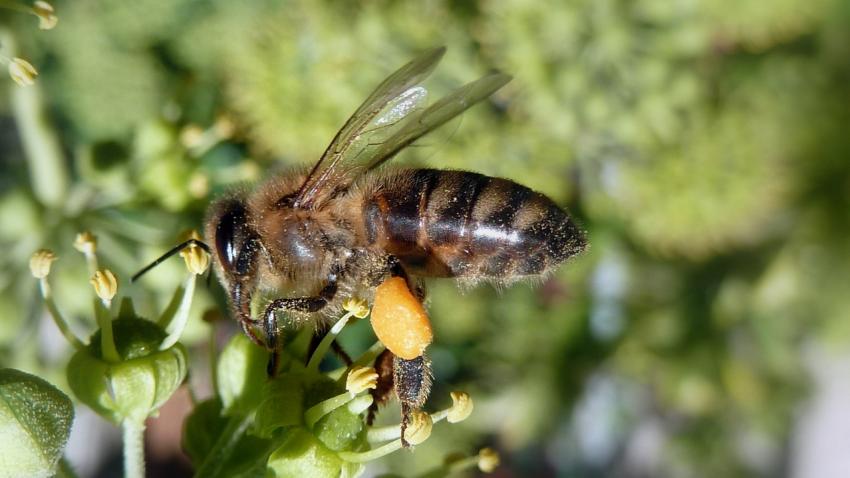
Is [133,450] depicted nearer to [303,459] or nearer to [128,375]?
[128,375]

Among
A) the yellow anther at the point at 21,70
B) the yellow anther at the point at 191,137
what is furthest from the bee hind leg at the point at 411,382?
the yellow anther at the point at 191,137

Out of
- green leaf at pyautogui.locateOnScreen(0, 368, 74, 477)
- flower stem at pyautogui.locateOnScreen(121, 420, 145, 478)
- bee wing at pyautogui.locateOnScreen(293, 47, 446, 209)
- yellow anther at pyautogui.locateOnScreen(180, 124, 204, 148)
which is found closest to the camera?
green leaf at pyautogui.locateOnScreen(0, 368, 74, 477)

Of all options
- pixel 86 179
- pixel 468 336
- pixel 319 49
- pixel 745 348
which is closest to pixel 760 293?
pixel 745 348

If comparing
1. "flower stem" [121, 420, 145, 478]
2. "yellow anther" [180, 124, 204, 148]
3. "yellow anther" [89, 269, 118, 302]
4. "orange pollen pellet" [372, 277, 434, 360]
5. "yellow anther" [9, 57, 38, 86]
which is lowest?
"flower stem" [121, 420, 145, 478]

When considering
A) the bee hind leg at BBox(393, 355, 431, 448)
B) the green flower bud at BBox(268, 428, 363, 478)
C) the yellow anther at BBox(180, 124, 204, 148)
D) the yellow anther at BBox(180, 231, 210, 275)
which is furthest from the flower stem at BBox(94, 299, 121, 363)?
the yellow anther at BBox(180, 124, 204, 148)

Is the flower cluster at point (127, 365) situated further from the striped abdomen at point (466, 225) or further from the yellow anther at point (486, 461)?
the yellow anther at point (486, 461)

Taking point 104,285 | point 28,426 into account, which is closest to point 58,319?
point 104,285

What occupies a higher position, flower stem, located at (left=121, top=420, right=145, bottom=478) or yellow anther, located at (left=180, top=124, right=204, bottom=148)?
yellow anther, located at (left=180, top=124, right=204, bottom=148)

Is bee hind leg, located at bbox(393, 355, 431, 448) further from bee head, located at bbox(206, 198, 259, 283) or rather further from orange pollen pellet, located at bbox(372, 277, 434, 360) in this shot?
bee head, located at bbox(206, 198, 259, 283)
